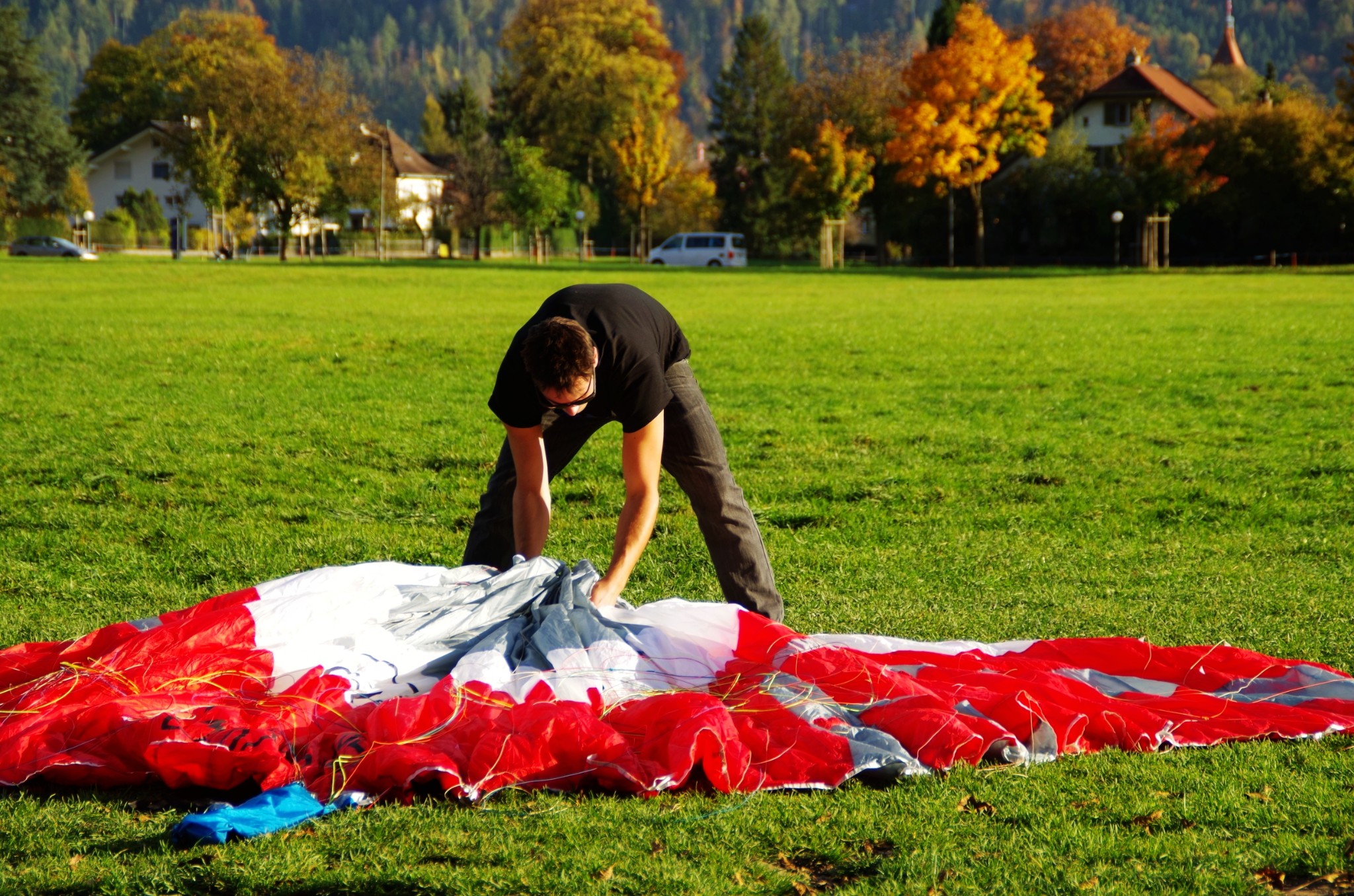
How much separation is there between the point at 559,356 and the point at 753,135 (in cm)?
7596

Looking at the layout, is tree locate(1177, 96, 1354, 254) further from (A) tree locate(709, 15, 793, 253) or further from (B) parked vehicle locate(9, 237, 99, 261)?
(B) parked vehicle locate(9, 237, 99, 261)

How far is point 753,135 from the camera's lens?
255 feet

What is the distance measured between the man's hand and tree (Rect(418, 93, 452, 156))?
332ft

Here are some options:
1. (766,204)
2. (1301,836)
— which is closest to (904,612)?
(1301,836)

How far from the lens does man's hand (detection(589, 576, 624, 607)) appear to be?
5.17m

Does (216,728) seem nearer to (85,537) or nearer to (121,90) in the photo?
(85,537)

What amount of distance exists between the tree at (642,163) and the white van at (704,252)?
1398cm

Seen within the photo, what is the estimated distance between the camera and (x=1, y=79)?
72.1 metres

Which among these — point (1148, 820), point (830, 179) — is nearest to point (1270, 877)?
point (1148, 820)

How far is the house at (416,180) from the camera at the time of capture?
253ft

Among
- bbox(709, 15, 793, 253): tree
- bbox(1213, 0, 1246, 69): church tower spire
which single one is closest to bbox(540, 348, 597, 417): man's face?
bbox(709, 15, 793, 253): tree

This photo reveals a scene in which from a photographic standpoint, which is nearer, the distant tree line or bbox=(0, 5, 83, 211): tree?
the distant tree line

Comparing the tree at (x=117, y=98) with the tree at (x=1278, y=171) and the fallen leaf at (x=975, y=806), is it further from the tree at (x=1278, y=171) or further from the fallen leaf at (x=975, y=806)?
the fallen leaf at (x=975, y=806)

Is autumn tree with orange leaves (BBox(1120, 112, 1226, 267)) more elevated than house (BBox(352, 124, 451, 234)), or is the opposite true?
house (BBox(352, 124, 451, 234))
